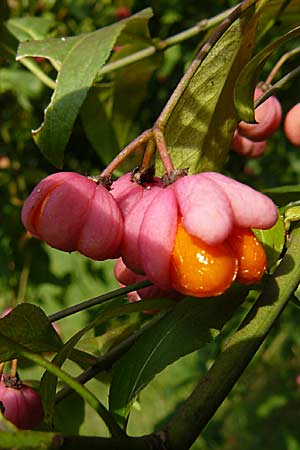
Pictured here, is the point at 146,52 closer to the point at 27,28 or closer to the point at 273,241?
the point at 27,28

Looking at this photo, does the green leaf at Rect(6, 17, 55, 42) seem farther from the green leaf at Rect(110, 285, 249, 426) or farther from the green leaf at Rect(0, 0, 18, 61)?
the green leaf at Rect(110, 285, 249, 426)

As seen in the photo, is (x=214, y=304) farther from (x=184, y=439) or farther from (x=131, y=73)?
(x=131, y=73)

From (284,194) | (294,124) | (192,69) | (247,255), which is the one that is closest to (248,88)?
(192,69)

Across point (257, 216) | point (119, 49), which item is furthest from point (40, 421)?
point (119, 49)

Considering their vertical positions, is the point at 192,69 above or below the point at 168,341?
above

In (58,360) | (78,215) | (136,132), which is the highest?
(78,215)

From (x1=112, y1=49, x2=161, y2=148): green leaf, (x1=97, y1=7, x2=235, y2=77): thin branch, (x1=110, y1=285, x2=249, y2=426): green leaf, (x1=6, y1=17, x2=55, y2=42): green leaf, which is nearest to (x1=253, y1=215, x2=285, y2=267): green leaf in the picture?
(x1=110, y1=285, x2=249, y2=426): green leaf

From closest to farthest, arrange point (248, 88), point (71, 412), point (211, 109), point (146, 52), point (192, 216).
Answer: point (192, 216), point (248, 88), point (211, 109), point (71, 412), point (146, 52)

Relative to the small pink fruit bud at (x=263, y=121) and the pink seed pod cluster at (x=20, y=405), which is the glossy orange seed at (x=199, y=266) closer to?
the pink seed pod cluster at (x=20, y=405)
